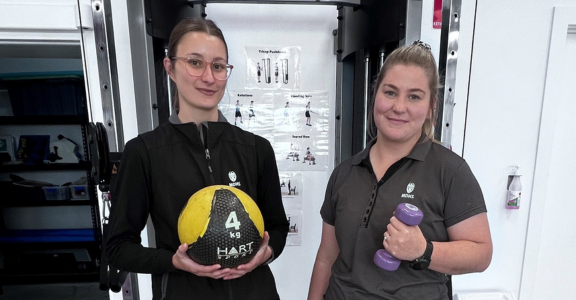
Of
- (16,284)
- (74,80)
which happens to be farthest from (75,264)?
(74,80)

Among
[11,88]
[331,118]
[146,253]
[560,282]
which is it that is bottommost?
[560,282]

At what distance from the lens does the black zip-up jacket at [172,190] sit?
83 centimetres

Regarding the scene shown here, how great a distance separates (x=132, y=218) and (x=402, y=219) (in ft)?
2.49

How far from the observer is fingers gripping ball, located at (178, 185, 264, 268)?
75 centimetres

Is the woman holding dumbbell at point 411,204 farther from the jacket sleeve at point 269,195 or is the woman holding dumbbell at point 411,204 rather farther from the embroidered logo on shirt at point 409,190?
the jacket sleeve at point 269,195

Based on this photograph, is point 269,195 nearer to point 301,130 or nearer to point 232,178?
point 232,178

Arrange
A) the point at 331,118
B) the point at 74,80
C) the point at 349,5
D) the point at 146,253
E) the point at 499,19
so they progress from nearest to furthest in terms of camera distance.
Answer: the point at 146,253
the point at 349,5
the point at 499,19
the point at 331,118
the point at 74,80

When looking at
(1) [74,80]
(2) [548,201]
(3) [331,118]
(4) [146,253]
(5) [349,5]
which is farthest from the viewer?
(1) [74,80]

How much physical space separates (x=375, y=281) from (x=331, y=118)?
1001 mm

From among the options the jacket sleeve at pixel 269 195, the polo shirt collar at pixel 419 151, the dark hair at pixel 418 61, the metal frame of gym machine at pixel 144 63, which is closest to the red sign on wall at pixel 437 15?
the metal frame of gym machine at pixel 144 63

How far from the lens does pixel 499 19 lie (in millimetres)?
1590

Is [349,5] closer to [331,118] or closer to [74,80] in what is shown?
[331,118]

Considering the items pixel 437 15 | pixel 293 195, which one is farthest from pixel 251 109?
pixel 437 15

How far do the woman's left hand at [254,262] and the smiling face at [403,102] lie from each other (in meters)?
0.51
